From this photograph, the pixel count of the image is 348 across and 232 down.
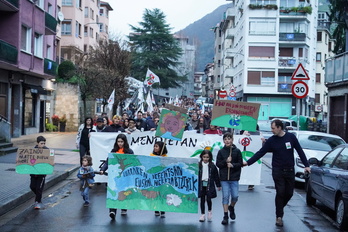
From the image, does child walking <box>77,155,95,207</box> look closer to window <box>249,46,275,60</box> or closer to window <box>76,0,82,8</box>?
window <box>76,0,82,8</box>

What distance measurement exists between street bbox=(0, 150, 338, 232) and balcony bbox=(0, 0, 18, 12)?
14.9 metres

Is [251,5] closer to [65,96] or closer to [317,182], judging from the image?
[65,96]

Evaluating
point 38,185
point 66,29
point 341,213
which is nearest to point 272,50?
point 66,29

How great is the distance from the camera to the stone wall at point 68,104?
126 feet

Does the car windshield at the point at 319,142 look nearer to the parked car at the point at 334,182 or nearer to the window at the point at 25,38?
the parked car at the point at 334,182

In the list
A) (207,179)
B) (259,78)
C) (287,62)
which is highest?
(287,62)

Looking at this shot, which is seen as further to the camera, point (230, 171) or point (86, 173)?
point (86, 173)

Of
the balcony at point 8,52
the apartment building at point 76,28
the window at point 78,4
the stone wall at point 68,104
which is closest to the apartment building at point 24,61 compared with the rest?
the balcony at point 8,52

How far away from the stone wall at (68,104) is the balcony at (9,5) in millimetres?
13627

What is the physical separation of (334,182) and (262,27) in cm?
5172

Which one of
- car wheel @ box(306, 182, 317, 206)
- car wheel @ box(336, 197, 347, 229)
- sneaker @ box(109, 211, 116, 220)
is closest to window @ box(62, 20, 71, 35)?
car wheel @ box(306, 182, 317, 206)

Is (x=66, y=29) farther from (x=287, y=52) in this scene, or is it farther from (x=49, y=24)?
(x=287, y=52)

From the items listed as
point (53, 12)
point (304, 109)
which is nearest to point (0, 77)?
point (53, 12)

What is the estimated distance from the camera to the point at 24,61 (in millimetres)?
26891
